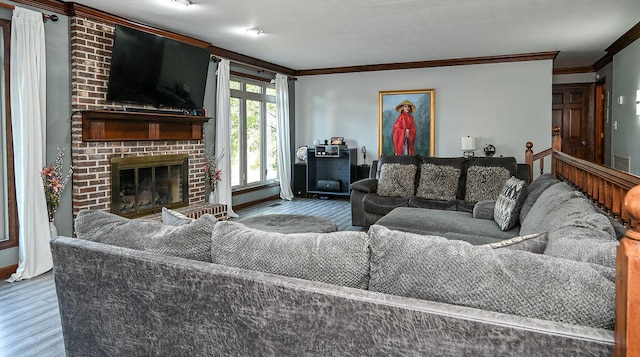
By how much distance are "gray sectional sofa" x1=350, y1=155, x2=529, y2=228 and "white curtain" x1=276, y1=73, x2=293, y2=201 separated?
2725mm

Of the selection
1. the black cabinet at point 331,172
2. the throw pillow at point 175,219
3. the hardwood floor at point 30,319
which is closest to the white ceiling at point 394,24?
the black cabinet at point 331,172

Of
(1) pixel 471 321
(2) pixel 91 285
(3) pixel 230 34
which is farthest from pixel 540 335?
(3) pixel 230 34

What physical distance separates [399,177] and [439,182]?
0.51 metres

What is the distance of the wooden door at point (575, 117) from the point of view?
830 cm

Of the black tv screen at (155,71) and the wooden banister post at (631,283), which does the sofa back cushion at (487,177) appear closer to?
the black tv screen at (155,71)

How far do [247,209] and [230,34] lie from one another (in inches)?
113

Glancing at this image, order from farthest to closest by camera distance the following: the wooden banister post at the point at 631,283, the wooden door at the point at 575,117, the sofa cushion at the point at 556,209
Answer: the wooden door at the point at 575,117
the sofa cushion at the point at 556,209
the wooden banister post at the point at 631,283

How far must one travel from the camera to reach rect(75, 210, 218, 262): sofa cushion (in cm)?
164

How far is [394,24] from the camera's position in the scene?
16.4 feet

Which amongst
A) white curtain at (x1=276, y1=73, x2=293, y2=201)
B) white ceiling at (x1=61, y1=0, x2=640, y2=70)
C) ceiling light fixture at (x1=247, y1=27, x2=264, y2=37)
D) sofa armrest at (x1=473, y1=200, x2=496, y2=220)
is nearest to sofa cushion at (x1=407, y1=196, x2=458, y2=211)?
sofa armrest at (x1=473, y1=200, x2=496, y2=220)

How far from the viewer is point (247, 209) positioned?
7164 mm

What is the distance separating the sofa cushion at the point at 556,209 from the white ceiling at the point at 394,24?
2273 mm

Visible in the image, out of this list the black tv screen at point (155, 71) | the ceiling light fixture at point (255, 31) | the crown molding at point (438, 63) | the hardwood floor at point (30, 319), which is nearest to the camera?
the hardwood floor at point (30, 319)

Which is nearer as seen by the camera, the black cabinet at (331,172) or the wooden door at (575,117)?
the black cabinet at (331,172)
